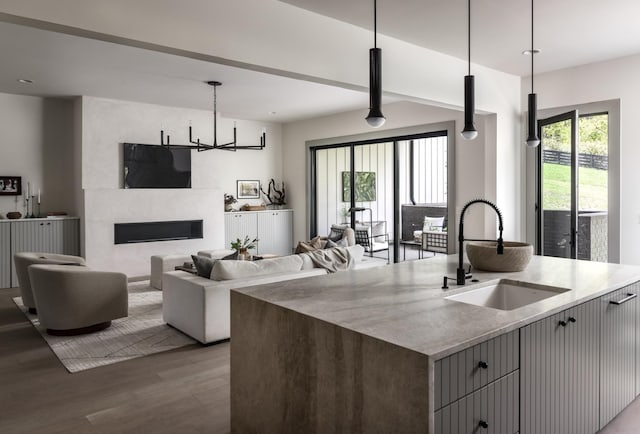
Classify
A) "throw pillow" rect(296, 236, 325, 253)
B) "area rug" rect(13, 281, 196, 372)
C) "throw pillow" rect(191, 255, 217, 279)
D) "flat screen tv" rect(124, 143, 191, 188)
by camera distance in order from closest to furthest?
1. "area rug" rect(13, 281, 196, 372)
2. "throw pillow" rect(191, 255, 217, 279)
3. "throw pillow" rect(296, 236, 325, 253)
4. "flat screen tv" rect(124, 143, 191, 188)

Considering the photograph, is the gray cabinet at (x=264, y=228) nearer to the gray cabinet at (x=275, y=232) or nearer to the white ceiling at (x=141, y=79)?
the gray cabinet at (x=275, y=232)

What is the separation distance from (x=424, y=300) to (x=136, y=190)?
20.6ft

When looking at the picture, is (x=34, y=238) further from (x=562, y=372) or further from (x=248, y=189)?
(x=562, y=372)

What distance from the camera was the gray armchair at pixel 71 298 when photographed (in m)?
4.19

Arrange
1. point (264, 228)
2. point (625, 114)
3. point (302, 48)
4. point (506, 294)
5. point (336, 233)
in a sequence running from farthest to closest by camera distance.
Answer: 1. point (264, 228)
2. point (336, 233)
3. point (625, 114)
4. point (302, 48)
5. point (506, 294)

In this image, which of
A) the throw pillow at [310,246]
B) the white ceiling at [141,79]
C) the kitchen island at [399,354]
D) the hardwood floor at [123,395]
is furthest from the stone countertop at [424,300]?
the white ceiling at [141,79]

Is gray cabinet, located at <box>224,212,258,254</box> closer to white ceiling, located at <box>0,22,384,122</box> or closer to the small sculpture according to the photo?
the small sculpture

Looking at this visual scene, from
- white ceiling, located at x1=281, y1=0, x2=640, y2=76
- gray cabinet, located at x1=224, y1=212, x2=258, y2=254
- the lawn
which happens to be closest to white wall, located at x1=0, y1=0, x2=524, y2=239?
white ceiling, located at x1=281, y1=0, x2=640, y2=76

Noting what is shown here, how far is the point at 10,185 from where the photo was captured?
682cm

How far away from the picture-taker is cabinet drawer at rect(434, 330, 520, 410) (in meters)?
1.48

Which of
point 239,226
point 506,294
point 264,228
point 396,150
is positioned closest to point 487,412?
point 506,294

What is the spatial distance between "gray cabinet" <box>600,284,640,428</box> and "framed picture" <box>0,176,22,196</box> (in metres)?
7.59

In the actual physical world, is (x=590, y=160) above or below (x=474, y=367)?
above

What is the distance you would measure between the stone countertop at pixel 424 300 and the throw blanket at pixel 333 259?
5.90ft
